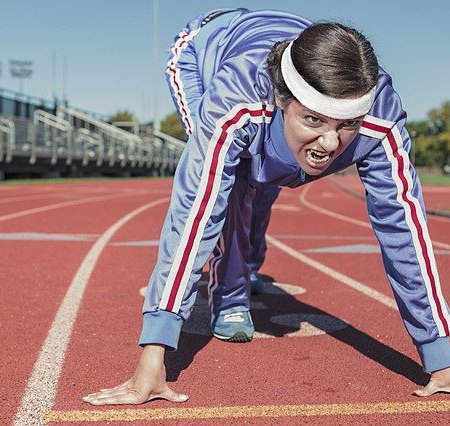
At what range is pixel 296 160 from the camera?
3.07m

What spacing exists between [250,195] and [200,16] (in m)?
1.25

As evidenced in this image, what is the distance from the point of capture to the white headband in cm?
276

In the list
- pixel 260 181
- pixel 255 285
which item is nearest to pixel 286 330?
pixel 255 285

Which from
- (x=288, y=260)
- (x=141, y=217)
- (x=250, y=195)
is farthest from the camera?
Result: (x=141, y=217)

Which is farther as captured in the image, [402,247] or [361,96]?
[402,247]

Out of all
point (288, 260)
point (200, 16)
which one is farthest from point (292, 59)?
point (288, 260)

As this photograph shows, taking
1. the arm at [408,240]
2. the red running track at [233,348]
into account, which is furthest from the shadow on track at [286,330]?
the arm at [408,240]

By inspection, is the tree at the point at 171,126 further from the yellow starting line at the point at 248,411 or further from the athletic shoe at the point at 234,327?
the yellow starting line at the point at 248,411

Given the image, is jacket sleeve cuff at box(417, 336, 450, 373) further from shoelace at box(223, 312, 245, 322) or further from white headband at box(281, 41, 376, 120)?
shoelace at box(223, 312, 245, 322)

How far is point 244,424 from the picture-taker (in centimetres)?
278

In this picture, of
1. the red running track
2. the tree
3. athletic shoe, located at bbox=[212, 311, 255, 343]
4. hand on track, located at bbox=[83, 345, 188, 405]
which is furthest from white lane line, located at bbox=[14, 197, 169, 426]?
the tree

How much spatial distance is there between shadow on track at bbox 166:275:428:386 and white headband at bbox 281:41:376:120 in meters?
1.31

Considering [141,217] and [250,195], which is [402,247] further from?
[141,217]

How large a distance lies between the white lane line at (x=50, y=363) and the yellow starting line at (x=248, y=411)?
0.09 metres
